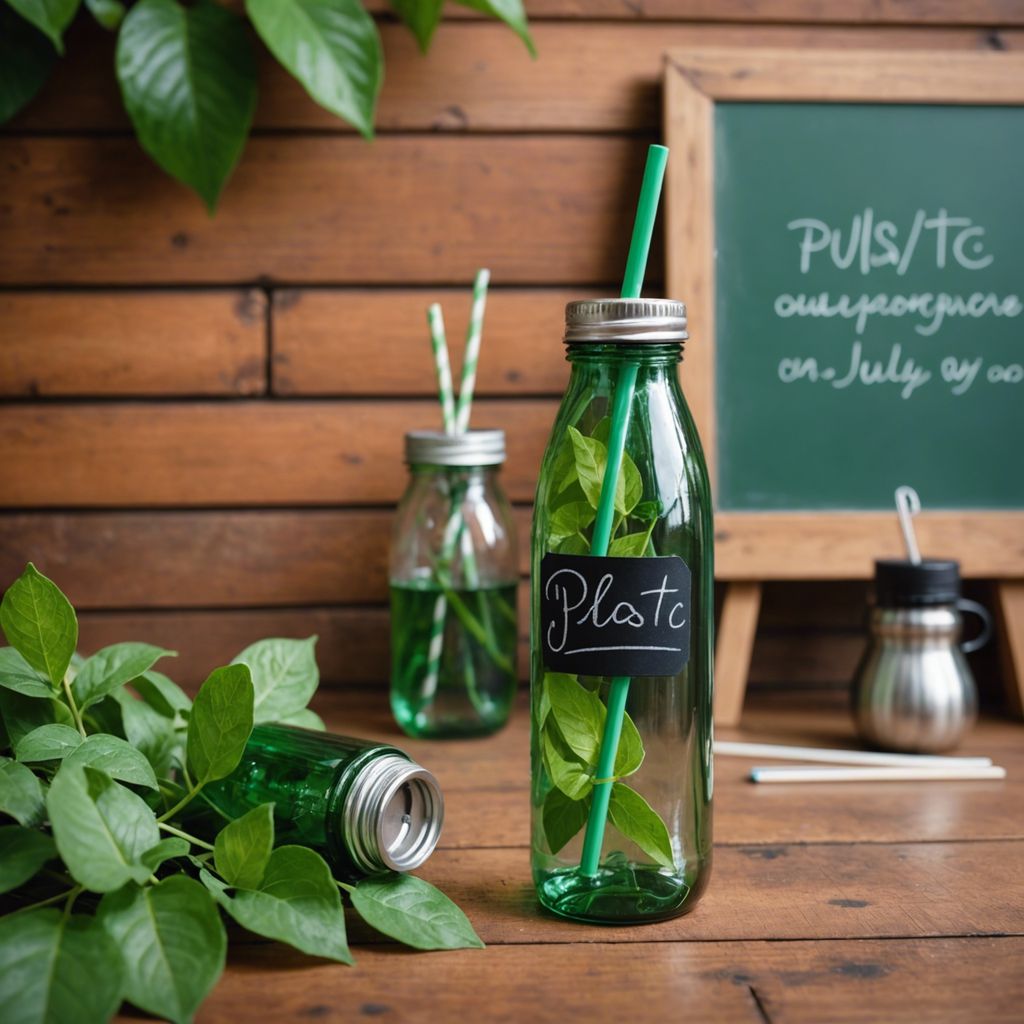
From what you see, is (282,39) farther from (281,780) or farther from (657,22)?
(281,780)

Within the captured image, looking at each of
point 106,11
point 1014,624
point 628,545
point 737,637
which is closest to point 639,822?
point 628,545

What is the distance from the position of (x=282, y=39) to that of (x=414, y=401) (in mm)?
344

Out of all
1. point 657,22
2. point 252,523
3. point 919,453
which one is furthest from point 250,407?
point 919,453

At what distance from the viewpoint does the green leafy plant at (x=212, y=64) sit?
1.00 m

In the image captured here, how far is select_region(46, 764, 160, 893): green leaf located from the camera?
493mm

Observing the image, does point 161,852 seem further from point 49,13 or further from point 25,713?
point 49,13

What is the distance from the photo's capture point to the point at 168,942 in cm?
49

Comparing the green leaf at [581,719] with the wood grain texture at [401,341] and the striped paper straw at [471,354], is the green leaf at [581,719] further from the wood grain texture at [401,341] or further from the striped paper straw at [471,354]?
the wood grain texture at [401,341]

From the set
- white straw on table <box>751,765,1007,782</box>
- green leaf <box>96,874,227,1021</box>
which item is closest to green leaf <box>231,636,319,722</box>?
green leaf <box>96,874,227,1021</box>

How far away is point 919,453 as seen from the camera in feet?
3.59

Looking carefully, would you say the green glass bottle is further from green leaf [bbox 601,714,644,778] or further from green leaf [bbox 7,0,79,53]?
green leaf [bbox 7,0,79,53]

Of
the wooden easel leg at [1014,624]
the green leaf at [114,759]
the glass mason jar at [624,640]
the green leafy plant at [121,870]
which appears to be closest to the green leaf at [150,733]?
the green leafy plant at [121,870]

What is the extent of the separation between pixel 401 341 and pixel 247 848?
0.67 m

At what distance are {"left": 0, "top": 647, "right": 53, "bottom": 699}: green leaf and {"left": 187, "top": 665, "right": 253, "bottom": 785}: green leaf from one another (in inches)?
3.6
